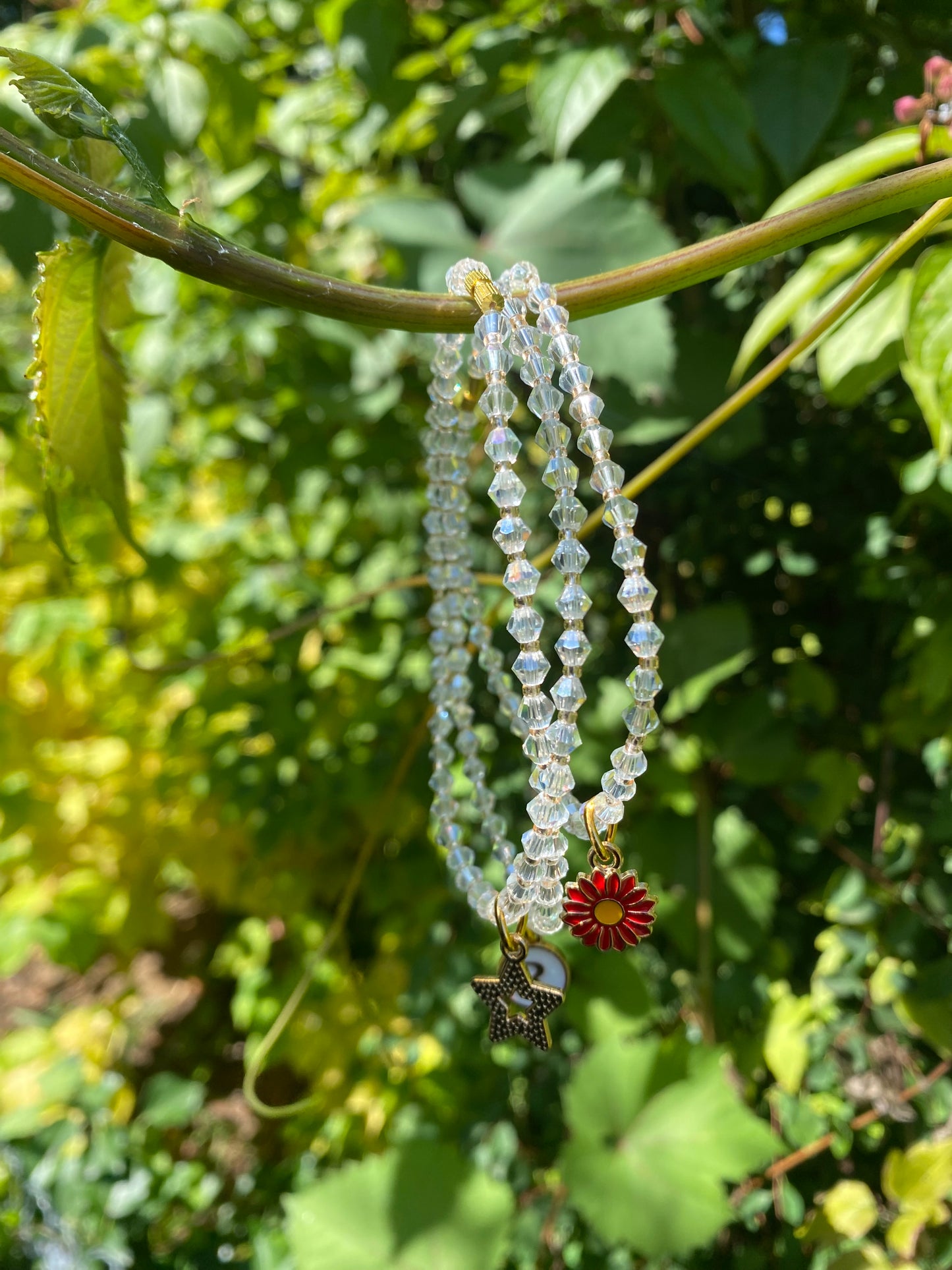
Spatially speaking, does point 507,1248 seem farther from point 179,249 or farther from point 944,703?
point 179,249

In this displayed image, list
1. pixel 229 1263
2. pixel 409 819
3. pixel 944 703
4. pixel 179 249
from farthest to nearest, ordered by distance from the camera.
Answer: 1. pixel 409 819
2. pixel 229 1263
3. pixel 944 703
4. pixel 179 249

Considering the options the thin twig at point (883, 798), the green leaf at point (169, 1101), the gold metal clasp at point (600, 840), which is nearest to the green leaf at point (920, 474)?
the thin twig at point (883, 798)

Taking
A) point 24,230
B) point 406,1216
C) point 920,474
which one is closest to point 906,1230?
point 406,1216

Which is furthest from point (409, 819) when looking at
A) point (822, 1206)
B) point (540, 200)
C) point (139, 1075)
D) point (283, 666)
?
point (139, 1075)

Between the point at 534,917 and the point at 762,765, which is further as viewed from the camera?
the point at 762,765

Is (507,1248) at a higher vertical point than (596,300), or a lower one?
lower

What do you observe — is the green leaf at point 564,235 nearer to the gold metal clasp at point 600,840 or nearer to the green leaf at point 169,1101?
the gold metal clasp at point 600,840

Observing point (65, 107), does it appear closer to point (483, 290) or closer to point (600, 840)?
point (483, 290)
